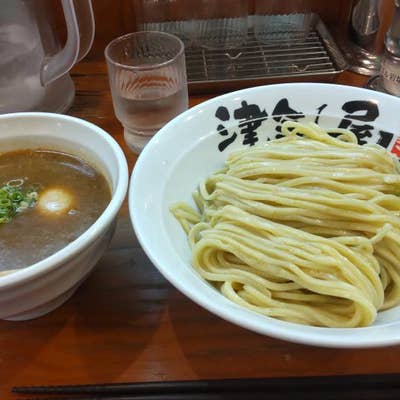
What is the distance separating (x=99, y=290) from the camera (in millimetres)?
1186

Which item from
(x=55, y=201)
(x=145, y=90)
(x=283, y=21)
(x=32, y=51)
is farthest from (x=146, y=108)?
(x=283, y=21)

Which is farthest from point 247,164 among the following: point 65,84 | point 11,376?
point 65,84

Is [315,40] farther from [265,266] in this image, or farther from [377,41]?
[265,266]

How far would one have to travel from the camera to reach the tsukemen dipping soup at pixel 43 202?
41.8 inches

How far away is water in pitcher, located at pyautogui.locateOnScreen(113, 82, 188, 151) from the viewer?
5.45 feet

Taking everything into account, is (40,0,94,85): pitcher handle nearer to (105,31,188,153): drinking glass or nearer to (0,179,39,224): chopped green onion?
(105,31,188,153): drinking glass

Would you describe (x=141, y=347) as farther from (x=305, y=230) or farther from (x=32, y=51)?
(x=32, y=51)

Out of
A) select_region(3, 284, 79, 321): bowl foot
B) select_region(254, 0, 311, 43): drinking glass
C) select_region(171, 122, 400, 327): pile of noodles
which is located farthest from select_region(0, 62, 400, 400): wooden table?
select_region(254, 0, 311, 43): drinking glass

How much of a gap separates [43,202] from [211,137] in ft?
1.72

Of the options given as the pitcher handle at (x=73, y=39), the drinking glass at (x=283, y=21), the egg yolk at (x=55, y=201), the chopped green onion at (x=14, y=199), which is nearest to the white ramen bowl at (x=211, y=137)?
the egg yolk at (x=55, y=201)

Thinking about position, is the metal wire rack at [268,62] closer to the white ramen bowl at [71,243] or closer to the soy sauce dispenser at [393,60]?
the soy sauce dispenser at [393,60]

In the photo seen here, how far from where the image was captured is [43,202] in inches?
46.4

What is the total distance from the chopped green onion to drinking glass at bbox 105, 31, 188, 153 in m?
0.55

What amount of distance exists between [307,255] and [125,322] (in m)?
0.48
